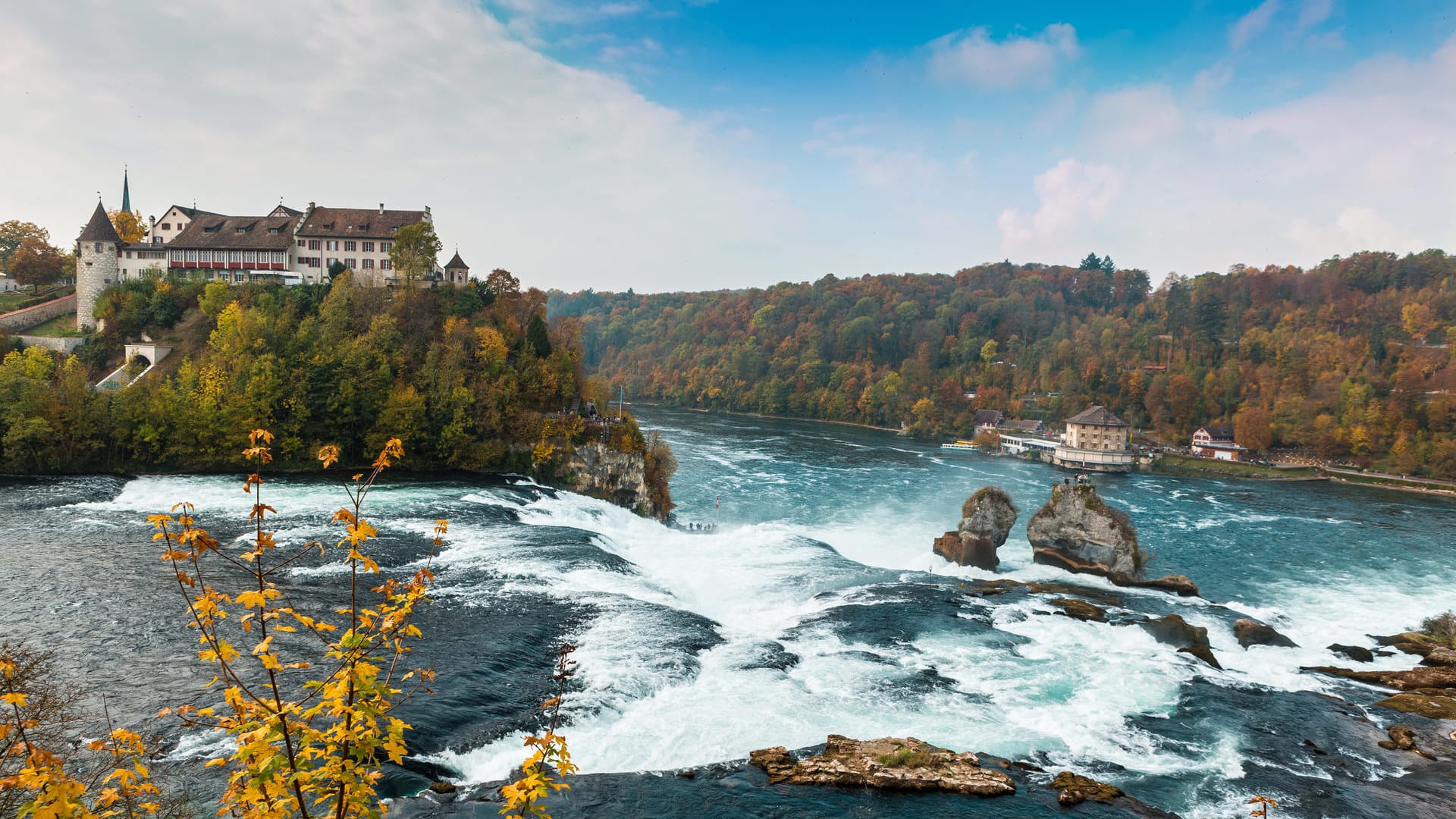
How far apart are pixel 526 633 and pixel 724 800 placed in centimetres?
878

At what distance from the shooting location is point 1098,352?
116438mm

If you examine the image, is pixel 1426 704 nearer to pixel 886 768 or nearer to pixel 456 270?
pixel 886 768

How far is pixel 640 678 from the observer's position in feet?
61.3

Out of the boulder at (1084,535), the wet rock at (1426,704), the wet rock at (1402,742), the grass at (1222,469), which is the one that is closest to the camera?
the wet rock at (1402,742)

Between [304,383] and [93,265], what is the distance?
2409cm

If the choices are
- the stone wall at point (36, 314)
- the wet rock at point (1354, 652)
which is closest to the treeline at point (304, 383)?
the stone wall at point (36, 314)

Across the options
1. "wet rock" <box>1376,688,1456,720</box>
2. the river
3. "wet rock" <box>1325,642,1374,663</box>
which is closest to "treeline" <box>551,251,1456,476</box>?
the river

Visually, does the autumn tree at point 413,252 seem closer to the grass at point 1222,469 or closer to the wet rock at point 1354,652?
the wet rock at point 1354,652

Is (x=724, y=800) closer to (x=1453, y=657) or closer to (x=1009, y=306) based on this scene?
(x=1453, y=657)

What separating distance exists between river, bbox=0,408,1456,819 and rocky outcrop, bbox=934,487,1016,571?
119 cm

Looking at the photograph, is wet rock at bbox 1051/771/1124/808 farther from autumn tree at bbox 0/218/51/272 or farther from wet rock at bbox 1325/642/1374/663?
autumn tree at bbox 0/218/51/272

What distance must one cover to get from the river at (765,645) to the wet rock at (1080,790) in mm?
771

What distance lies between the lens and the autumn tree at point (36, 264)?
189 ft

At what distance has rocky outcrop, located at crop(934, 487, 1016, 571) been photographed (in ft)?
113
